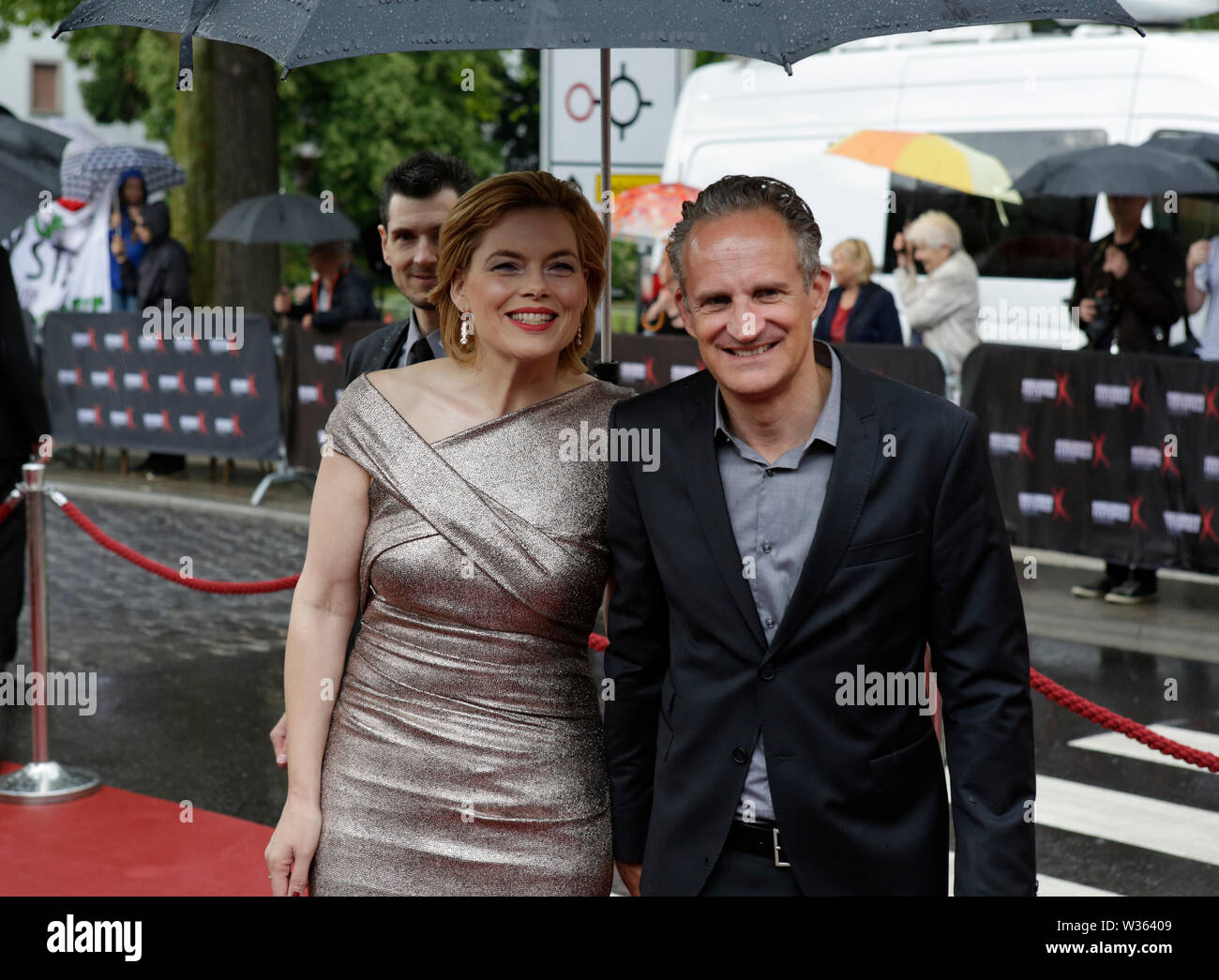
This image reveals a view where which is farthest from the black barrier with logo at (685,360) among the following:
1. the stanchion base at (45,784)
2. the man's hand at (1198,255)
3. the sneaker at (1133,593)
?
the stanchion base at (45,784)

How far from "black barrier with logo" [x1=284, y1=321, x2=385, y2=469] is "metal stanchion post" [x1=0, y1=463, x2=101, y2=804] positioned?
711cm

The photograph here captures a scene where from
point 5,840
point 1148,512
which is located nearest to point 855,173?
point 1148,512

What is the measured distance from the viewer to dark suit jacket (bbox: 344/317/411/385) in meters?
4.57

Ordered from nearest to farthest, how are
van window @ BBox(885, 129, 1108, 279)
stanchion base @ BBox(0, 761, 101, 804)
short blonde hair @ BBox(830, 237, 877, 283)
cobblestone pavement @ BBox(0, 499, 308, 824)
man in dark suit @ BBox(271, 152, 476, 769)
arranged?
man in dark suit @ BBox(271, 152, 476, 769), stanchion base @ BBox(0, 761, 101, 804), cobblestone pavement @ BBox(0, 499, 308, 824), short blonde hair @ BBox(830, 237, 877, 283), van window @ BBox(885, 129, 1108, 279)

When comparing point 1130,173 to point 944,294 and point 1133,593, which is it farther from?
point 1133,593

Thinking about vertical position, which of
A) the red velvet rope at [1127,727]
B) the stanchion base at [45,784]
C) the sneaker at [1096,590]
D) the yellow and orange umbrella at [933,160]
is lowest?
the stanchion base at [45,784]

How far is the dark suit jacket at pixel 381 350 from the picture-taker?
15.0ft

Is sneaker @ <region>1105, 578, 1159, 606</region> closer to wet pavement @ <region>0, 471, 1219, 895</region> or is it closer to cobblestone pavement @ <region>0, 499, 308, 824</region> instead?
wet pavement @ <region>0, 471, 1219, 895</region>

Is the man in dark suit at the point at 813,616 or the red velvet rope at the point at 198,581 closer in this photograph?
the man in dark suit at the point at 813,616

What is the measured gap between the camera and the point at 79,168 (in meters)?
19.0

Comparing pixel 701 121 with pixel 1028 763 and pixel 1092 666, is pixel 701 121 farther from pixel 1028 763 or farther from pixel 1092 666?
pixel 1028 763

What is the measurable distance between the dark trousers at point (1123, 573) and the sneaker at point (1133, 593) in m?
0.03

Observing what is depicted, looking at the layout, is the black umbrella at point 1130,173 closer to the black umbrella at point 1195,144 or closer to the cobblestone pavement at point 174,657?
the black umbrella at point 1195,144

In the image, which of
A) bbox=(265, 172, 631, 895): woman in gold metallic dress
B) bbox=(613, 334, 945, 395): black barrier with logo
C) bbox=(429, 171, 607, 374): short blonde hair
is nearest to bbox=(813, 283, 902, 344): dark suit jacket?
bbox=(613, 334, 945, 395): black barrier with logo
